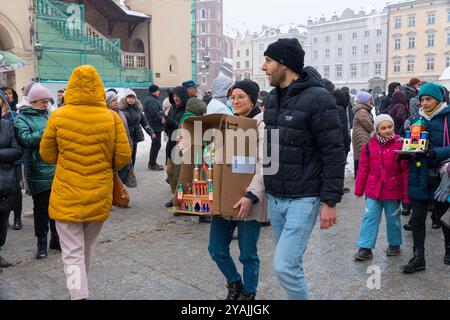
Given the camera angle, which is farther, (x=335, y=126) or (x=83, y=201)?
(x=83, y=201)

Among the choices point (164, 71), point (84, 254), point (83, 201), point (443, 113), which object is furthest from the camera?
point (164, 71)

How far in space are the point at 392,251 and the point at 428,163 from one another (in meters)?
1.11

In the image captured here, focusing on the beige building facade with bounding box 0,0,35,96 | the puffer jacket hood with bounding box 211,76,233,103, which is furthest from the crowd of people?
the beige building facade with bounding box 0,0,35,96

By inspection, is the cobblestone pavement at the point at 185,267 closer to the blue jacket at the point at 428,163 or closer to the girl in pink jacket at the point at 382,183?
the girl in pink jacket at the point at 382,183

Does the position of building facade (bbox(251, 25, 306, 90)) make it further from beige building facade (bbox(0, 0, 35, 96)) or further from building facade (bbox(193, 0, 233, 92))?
beige building facade (bbox(0, 0, 35, 96))

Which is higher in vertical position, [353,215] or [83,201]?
[83,201]

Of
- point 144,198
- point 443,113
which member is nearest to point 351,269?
point 443,113

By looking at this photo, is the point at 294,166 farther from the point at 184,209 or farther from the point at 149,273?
the point at 149,273

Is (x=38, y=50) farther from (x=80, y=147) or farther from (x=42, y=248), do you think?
(x=80, y=147)

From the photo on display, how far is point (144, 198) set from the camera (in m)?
7.70

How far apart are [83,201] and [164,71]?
2427cm

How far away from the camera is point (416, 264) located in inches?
168

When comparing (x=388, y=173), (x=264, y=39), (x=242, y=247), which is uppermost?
(x=264, y=39)

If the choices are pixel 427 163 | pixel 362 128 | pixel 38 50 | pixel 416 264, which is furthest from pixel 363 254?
pixel 38 50
